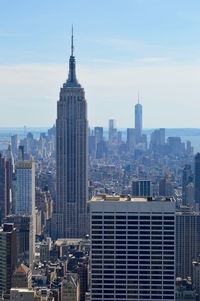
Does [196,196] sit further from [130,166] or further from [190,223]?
[130,166]

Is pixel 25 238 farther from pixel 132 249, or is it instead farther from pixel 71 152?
pixel 132 249

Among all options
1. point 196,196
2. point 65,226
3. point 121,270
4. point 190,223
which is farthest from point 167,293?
point 196,196

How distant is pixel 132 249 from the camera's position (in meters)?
22.2

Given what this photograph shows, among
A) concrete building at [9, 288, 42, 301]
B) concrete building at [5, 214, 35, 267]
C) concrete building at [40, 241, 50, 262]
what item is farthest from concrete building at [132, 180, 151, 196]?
concrete building at [9, 288, 42, 301]

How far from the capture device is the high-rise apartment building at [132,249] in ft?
72.5

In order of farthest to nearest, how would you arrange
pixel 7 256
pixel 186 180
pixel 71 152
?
pixel 186 180
pixel 71 152
pixel 7 256

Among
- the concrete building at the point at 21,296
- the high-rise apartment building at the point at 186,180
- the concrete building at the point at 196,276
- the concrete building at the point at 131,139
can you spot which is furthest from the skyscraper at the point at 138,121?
the concrete building at the point at 21,296

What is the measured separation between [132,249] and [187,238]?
1743 centimetres

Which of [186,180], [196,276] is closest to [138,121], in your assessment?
[186,180]

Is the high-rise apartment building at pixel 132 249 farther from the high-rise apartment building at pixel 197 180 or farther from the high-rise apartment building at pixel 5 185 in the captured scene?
the high-rise apartment building at pixel 197 180

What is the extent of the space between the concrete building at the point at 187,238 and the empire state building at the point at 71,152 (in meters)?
14.2

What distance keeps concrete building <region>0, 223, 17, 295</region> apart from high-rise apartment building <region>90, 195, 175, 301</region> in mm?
9050

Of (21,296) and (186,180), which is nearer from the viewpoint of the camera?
A: (21,296)

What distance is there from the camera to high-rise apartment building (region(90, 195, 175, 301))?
2211 centimetres
